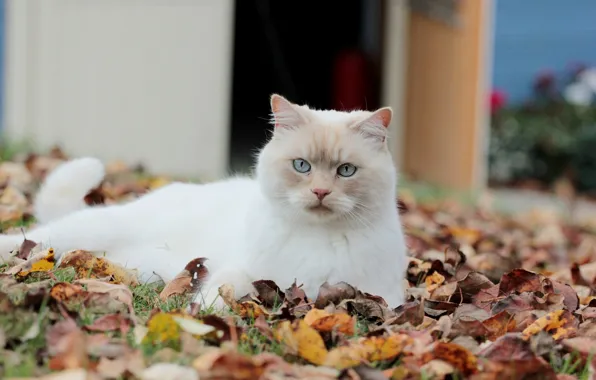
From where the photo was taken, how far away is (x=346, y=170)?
2.70 metres

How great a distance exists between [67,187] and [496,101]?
11.8 meters

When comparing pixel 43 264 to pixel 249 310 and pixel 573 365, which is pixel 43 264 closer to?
pixel 249 310

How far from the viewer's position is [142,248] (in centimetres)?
318

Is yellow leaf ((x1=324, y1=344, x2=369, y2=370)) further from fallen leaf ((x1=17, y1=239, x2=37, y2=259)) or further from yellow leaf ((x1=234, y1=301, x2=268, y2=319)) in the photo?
fallen leaf ((x1=17, y1=239, x2=37, y2=259))

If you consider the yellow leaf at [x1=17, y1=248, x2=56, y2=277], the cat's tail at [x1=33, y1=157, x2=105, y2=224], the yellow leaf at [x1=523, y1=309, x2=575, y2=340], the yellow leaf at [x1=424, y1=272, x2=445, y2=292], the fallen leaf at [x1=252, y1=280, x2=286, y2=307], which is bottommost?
the yellow leaf at [x1=424, y1=272, x2=445, y2=292]

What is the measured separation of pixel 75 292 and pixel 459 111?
8438 millimetres

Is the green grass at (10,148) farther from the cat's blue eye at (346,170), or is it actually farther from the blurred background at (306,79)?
the cat's blue eye at (346,170)

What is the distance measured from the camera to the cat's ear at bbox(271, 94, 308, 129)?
2719 millimetres

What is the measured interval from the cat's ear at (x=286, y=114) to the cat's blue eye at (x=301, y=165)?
13 cm

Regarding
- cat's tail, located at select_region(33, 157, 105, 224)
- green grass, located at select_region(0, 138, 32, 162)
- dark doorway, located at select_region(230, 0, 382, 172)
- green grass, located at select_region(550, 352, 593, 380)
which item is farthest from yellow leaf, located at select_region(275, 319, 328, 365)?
dark doorway, located at select_region(230, 0, 382, 172)

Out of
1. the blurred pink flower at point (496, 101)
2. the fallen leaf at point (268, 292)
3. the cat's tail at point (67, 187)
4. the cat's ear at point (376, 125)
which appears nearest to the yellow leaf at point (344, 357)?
the fallen leaf at point (268, 292)

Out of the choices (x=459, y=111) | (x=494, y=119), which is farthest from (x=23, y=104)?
(x=494, y=119)

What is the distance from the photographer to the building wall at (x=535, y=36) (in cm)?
1603

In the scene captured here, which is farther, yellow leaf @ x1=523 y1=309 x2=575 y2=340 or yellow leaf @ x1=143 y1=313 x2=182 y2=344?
yellow leaf @ x1=523 y1=309 x2=575 y2=340
